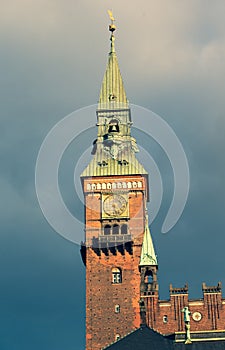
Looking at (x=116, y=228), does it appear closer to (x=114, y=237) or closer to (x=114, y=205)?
(x=114, y=237)

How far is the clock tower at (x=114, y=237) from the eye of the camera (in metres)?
104

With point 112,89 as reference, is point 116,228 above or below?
below

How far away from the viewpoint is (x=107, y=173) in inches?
4419

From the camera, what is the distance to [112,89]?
12056 cm

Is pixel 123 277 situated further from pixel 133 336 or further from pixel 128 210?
pixel 133 336

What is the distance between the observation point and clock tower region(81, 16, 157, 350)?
104062mm

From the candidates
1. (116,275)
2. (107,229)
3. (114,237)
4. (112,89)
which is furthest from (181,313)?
(112,89)

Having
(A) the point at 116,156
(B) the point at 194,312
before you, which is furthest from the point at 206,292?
(A) the point at 116,156

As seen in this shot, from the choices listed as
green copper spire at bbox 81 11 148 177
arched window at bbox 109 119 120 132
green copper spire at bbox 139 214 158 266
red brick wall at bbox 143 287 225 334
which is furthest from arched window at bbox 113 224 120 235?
red brick wall at bbox 143 287 225 334

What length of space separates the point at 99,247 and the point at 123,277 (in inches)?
148

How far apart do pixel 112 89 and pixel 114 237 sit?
795 inches

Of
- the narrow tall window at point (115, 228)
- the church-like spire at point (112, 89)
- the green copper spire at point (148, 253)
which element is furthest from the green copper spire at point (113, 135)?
the green copper spire at point (148, 253)

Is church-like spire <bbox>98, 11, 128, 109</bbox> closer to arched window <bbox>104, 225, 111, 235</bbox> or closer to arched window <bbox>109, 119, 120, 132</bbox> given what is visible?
arched window <bbox>109, 119, 120, 132</bbox>

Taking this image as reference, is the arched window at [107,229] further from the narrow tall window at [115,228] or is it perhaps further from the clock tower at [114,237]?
the narrow tall window at [115,228]
